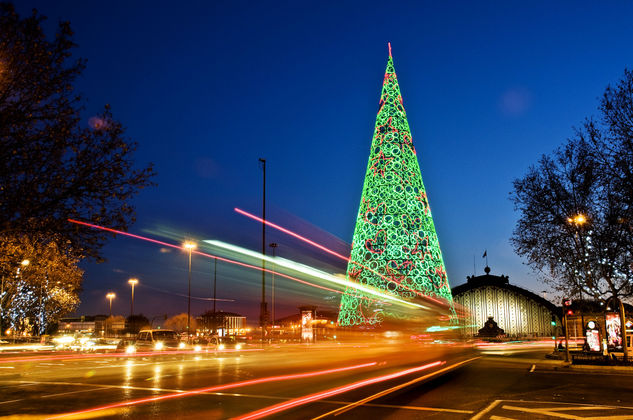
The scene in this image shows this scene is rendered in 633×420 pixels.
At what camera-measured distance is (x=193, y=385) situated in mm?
15047

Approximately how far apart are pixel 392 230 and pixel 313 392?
930 inches

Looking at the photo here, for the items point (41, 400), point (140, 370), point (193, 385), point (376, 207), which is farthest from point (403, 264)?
point (41, 400)

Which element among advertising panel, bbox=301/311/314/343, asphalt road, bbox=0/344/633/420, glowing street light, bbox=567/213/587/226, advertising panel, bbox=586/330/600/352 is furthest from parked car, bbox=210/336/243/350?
glowing street light, bbox=567/213/587/226

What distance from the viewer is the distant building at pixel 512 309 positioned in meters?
71.4

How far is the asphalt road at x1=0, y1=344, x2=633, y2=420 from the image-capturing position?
1078 cm

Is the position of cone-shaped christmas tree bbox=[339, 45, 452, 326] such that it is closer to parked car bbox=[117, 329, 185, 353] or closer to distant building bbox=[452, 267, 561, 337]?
parked car bbox=[117, 329, 185, 353]

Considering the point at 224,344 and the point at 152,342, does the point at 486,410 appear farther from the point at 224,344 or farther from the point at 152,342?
the point at 224,344

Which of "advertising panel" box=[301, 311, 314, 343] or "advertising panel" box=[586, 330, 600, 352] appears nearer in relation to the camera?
"advertising panel" box=[586, 330, 600, 352]

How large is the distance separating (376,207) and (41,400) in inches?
1057

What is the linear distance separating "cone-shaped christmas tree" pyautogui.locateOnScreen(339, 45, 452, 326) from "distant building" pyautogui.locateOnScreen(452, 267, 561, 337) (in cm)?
3716

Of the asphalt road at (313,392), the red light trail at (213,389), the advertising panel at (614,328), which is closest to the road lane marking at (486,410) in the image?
the asphalt road at (313,392)

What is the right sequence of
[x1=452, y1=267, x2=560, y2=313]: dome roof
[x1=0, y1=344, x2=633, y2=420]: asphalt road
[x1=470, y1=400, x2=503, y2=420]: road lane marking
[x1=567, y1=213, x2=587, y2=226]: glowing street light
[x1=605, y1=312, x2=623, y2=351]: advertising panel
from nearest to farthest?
[x1=470, y1=400, x2=503, y2=420]: road lane marking → [x1=0, y1=344, x2=633, y2=420]: asphalt road → [x1=567, y1=213, x2=587, y2=226]: glowing street light → [x1=605, y1=312, x2=623, y2=351]: advertising panel → [x1=452, y1=267, x2=560, y2=313]: dome roof

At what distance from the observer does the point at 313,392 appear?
13.6 m

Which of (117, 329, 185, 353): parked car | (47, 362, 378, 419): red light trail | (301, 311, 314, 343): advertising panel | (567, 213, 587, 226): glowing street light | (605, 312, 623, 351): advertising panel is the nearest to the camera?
(47, 362, 378, 419): red light trail
